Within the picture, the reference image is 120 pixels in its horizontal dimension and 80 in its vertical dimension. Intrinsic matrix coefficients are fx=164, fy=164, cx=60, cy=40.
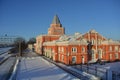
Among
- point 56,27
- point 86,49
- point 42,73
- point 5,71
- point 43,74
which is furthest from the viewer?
point 56,27

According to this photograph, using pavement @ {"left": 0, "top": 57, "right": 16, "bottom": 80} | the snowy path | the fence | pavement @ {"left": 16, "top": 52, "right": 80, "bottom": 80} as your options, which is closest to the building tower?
pavement @ {"left": 0, "top": 57, "right": 16, "bottom": 80}

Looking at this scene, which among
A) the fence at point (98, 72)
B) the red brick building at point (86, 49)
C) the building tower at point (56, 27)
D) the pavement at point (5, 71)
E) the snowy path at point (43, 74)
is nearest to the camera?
the fence at point (98, 72)

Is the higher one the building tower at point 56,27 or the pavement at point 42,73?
the building tower at point 56,27

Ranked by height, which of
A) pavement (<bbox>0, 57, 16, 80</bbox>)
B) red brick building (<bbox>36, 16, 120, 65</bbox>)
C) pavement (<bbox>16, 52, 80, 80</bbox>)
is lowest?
pavement (<bbox>0, 57, 16, 80</bbox>)

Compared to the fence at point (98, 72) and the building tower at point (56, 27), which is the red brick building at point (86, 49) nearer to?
the fence at point (98, 72)

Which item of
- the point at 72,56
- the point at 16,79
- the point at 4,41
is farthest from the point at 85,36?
the point at 4,41

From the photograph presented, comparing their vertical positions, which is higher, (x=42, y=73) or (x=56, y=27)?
(x=56, y=27)

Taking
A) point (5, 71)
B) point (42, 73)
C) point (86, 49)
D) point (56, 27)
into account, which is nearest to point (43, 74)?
point (42, 73)

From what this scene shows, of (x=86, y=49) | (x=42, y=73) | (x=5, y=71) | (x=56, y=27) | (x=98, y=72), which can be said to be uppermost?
(x=56, y=27)

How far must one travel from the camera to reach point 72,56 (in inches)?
1385

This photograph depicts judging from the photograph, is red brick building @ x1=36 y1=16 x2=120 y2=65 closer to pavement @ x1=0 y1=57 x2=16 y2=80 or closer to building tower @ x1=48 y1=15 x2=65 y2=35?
pavement @ x1=0 y1=57 x2=16 y2=80

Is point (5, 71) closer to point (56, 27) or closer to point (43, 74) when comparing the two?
point (43, 74)

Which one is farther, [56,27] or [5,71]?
[56,27]

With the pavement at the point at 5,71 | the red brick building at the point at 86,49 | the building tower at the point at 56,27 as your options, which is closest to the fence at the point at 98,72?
the red brick building at the point at 86,49
